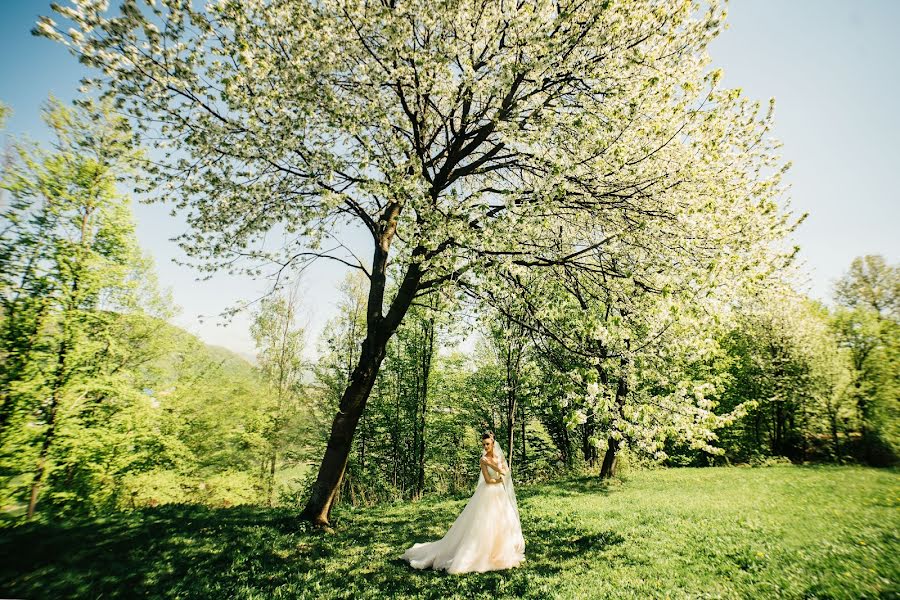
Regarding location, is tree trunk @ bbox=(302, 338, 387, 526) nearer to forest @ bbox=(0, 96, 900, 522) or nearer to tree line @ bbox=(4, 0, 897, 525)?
tree line @ bbox=(4, 0, 897, 525)

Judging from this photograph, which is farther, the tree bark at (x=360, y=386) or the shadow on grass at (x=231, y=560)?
the tree bark at (x=360, y=386)

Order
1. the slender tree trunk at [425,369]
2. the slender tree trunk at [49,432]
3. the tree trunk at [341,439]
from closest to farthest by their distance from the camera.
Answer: the tree trunk at [341,439] → the slender tree trunk at [49,432] → the slender tree trunk at [425,369]

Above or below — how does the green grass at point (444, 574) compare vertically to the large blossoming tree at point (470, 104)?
below

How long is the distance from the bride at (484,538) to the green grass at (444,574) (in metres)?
0.43

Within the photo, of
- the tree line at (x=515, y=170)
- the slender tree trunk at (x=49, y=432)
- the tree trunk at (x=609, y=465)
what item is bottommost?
the tree trunk at (x=609, y=465)

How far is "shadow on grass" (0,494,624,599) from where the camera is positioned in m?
5.85

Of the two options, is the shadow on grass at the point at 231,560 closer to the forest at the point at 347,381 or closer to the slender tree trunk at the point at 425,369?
the forest at the point at 347,381

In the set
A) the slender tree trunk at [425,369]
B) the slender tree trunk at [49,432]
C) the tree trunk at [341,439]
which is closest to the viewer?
the tree trunk at [341,439]

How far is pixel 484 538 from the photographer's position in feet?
27.1

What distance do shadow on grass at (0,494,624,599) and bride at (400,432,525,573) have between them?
0.39 m

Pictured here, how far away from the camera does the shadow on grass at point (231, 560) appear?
5852 millimetres

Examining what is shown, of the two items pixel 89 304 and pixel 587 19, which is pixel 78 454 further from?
pixel 587 19

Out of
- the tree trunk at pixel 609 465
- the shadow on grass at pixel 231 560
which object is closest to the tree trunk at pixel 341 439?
the shadow on grass at pixel 231 560

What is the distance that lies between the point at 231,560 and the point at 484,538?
5.32 meters
